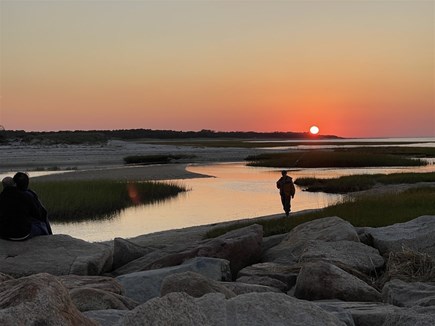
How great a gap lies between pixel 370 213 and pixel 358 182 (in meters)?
17.3

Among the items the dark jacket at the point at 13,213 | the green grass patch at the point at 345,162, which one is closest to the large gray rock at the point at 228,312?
the dark jacket at the point at 13,213

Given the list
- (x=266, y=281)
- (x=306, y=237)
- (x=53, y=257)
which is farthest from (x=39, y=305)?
(x=306, y=237)

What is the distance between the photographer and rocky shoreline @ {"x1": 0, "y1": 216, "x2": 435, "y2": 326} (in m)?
4.10

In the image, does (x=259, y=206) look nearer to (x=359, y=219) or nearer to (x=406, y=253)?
(x=359, y=219)

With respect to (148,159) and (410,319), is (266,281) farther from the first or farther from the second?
(148,159)

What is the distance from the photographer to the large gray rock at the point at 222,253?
35.6 feet

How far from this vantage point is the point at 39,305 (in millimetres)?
3729

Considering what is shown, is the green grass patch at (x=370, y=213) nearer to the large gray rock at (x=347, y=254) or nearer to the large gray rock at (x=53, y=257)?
the large gray rock at (x=347, y=254)

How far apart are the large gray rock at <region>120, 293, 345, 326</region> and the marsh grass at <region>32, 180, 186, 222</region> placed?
65.0ft

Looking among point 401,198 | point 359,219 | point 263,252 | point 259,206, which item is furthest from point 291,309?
point 259,206

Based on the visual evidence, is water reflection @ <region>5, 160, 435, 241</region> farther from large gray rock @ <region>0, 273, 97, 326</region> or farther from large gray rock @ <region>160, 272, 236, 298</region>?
large gray rock @ <region>0, 273, 97, 326</region>

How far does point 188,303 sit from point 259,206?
22.1m

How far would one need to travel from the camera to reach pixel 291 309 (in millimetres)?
4586

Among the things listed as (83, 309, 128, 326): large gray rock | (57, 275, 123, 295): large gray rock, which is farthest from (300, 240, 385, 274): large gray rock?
(83, 309, 128, 326): large gray rock
